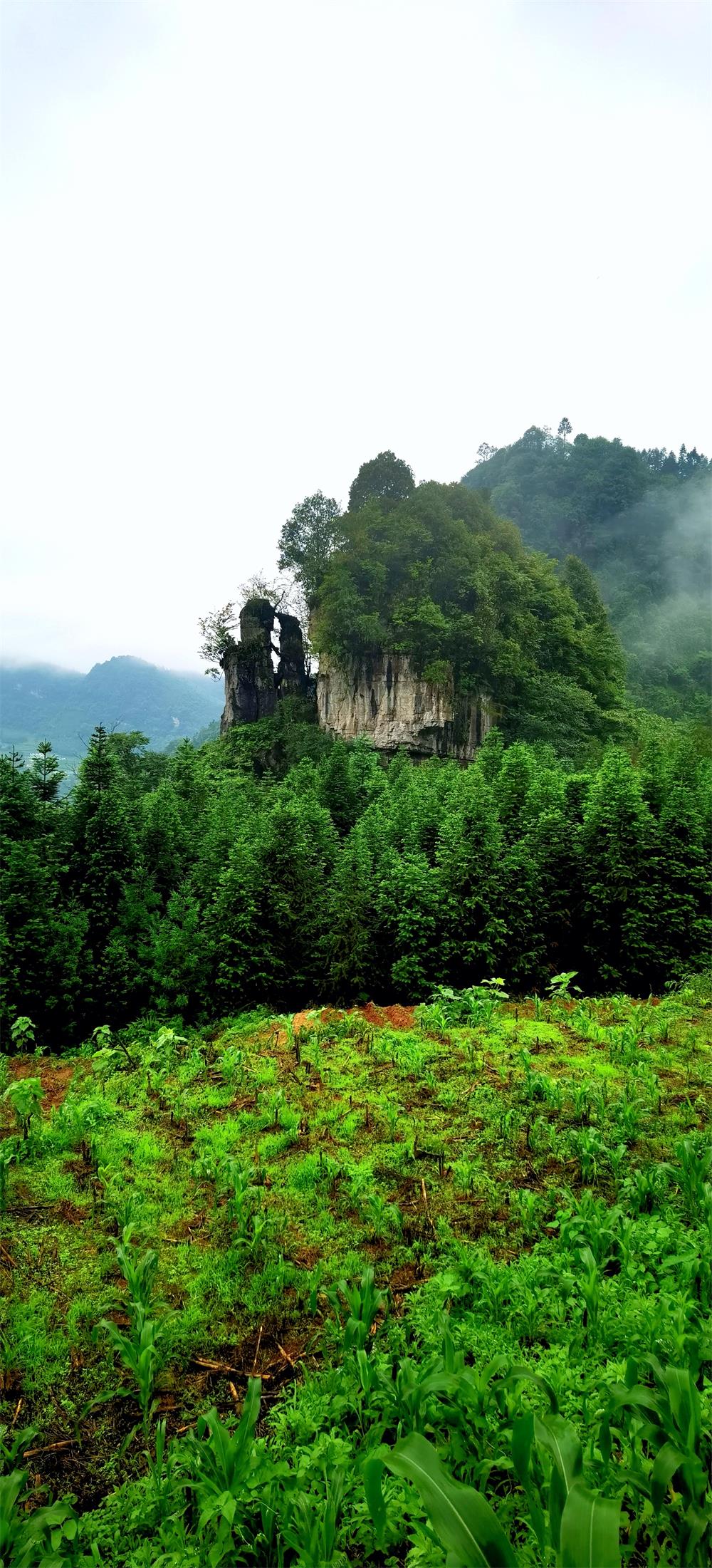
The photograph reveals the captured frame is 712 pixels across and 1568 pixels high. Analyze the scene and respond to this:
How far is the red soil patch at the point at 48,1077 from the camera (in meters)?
4.96

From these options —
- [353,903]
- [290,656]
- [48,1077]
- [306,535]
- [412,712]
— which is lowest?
[48,1077]

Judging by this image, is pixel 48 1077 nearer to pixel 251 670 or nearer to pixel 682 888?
pixel 682 888

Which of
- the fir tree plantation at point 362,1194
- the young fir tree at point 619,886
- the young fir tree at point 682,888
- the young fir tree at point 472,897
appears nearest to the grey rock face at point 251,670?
the fir tree plantation at point 362,1194

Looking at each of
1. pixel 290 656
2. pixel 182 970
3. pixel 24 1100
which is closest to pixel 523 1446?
pixel 24 1100

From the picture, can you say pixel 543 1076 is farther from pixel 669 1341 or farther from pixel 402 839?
pixel 402 839

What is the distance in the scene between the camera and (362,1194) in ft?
11.1

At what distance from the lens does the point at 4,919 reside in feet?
33.1

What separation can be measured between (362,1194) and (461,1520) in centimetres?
203

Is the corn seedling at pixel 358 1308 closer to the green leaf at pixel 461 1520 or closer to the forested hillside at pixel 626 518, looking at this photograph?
the green leaf at pixel 461 1520

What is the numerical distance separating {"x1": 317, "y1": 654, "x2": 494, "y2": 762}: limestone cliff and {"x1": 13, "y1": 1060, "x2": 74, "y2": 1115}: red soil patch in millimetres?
26933

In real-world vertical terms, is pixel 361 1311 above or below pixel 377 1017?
above

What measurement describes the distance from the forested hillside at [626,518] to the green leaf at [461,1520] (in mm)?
62406

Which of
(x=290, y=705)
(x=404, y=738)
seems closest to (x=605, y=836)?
(x=404, y=738)

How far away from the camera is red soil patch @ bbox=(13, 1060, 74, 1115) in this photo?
4.96 m
